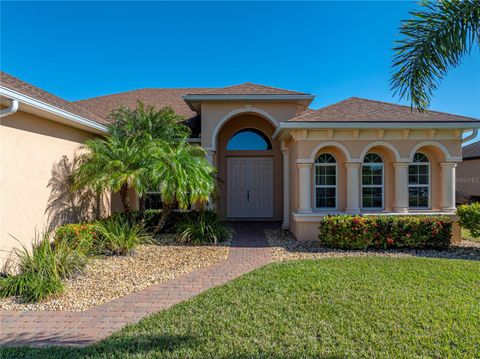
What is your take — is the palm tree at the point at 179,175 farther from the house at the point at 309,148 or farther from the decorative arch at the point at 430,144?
the decorative arch at the point at 430,144

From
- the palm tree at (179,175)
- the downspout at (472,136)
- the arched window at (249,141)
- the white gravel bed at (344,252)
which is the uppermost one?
the arched window at (249,141)

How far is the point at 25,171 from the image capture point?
6281 millimetres

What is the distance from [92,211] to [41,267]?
451cm

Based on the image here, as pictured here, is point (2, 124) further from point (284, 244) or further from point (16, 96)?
point (284, 244)

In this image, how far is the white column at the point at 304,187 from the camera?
877 cm

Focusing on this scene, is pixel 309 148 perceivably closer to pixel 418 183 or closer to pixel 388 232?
pixel 388 232

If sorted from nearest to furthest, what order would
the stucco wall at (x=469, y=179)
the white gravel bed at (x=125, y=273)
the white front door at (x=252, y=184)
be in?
the white gravel bed at (x=125, y=273), the white front door at (x=252, y=184), the stucco wall at (x=469, y=179)

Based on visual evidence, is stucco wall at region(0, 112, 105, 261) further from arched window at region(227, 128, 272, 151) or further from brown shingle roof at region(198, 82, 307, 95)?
arched window at region(227, 128, 272, 151)

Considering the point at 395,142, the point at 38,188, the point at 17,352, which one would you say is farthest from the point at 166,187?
the point at 395,142

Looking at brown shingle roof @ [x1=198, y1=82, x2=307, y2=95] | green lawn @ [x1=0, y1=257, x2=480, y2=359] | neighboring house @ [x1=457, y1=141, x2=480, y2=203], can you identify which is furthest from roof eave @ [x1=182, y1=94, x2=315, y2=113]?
neighboring house @ [x1=457, y1=141, x2=480, y2=203]

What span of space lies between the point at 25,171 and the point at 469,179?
30.5m

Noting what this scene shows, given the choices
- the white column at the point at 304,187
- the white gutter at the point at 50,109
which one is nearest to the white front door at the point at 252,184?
the white column at the point at 304,187

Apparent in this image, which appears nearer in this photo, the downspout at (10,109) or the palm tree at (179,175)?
the downspout at (10,109)

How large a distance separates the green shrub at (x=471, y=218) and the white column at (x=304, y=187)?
4.72m
